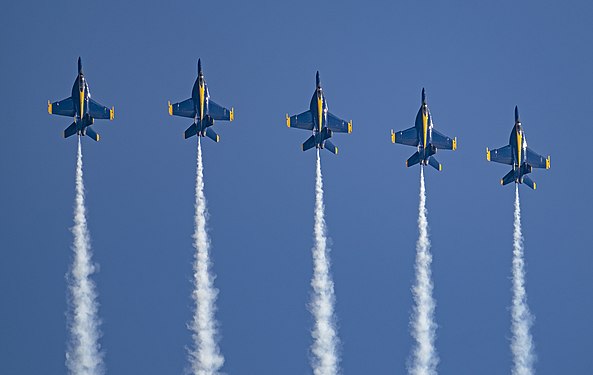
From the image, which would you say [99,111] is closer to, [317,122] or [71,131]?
[71,131]

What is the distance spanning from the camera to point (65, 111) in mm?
133250

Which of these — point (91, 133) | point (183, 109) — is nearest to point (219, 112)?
point (183, 109)

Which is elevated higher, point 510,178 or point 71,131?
point 71,131

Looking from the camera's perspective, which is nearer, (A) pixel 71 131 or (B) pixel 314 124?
(A) pixel 71 131

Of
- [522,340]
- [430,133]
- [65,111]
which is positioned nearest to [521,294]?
[522,340]

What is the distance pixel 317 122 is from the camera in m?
138

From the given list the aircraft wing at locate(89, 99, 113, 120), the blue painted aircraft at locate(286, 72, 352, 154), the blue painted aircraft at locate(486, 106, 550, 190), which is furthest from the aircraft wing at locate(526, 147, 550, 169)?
the aircraft wing at locate(89, 99, 113, 120)

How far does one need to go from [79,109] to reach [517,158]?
111 ft

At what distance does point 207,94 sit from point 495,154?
77.7 ft

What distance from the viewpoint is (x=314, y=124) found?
138 m

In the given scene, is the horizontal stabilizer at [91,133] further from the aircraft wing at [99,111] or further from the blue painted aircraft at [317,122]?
the blue painted aircraft at [317,122]

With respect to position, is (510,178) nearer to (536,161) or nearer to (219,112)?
(536,161)

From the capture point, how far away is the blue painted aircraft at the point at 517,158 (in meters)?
142

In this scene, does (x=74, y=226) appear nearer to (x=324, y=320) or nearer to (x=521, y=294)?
(x=324, y=320)
